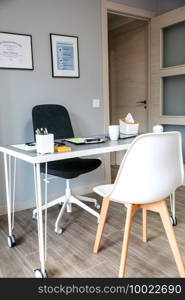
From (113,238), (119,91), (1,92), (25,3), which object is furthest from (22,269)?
(119,91)

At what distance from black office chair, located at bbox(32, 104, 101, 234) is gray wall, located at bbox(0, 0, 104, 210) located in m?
0.19

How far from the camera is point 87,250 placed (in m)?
1.90

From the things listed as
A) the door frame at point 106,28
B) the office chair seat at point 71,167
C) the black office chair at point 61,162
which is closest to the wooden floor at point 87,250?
the black office chair at point 61,162

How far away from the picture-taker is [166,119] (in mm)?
3416

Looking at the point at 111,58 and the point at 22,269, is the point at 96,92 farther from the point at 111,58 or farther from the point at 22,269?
the point at 22,269

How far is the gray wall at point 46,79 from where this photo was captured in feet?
8.29

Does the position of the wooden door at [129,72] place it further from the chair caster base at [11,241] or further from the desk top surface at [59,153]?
the chair caster base at [11,241]

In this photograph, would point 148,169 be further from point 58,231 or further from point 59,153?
point 58,231

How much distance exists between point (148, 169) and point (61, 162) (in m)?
1.32

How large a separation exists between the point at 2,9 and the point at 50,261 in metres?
2.13

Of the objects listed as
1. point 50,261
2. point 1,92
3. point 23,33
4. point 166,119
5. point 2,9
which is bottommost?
point 50,261

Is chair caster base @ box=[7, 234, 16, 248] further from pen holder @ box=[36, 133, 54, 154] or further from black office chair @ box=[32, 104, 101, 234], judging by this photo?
pen holder @ box=[36, 133, 54, 154]

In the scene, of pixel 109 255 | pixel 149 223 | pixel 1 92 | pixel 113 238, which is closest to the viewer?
pixel 109 255

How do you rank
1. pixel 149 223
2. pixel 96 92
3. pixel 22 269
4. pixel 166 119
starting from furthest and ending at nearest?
pixel 166 119, pixel 96 92, pixel 149 223, pixel 22 269
